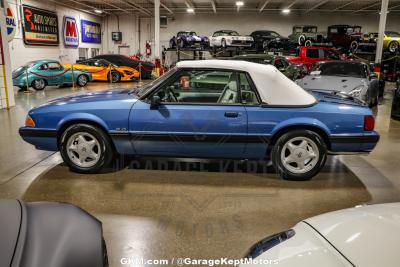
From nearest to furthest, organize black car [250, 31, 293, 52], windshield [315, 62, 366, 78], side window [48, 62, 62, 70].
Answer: windshield [315, 62, 366, 78] < side window [48, 62, 62, 70] < black car [250, 31, 293, 52]

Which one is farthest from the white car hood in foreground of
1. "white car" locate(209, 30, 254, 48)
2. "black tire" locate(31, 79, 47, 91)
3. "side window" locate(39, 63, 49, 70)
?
"white car" locate(209, 30, 254, 48)

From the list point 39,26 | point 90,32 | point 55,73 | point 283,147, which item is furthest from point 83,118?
point 90,32

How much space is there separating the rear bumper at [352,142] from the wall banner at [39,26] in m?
17.5

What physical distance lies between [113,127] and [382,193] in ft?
10.3

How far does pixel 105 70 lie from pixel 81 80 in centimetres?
175

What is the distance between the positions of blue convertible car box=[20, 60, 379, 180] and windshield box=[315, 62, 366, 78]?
5.30m

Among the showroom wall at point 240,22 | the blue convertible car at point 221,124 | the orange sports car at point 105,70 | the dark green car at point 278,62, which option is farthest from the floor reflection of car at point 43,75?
the showroom wall at point 240,22

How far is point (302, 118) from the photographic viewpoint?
12.9 ft

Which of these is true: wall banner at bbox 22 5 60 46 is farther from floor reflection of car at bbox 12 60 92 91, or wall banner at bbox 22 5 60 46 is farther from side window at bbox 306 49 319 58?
side window at bbox 306 49 319 58

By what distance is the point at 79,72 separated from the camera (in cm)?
1516

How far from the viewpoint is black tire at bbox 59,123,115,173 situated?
13.3ft

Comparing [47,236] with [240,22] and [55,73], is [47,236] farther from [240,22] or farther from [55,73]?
[240,22]

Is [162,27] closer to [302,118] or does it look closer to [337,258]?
[302,118]

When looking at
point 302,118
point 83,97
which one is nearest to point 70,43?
point 83,97
